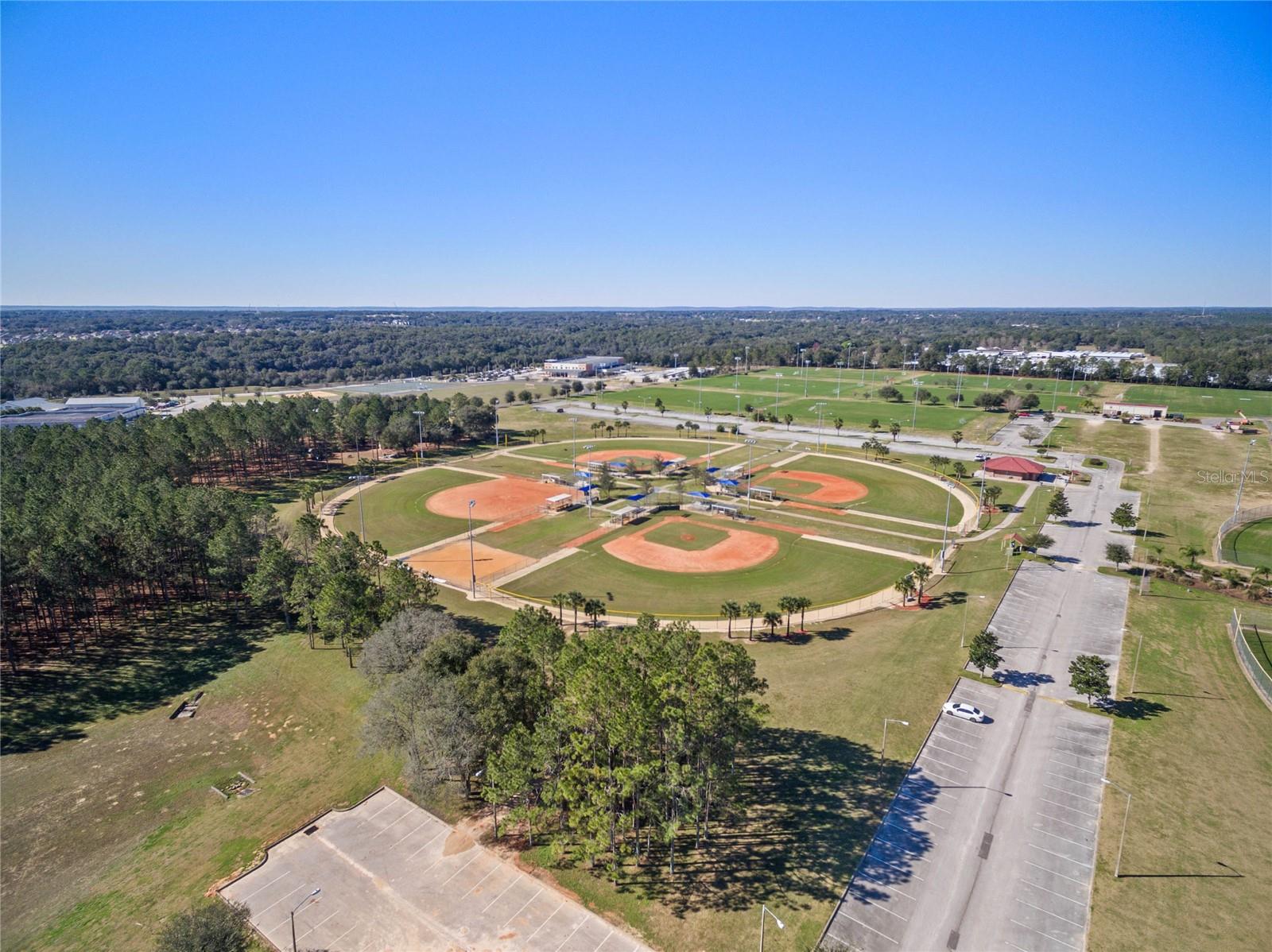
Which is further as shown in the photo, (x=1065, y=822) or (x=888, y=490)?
(x=888, y=490)

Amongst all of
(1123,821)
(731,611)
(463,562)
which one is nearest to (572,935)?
(731,611)

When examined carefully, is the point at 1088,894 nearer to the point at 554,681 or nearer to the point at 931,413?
the point at 554,681

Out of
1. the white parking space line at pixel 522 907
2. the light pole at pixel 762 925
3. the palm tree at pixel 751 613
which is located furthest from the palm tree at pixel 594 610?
the light pole at pixel 762 925

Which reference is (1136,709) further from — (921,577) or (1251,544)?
(1251,544)

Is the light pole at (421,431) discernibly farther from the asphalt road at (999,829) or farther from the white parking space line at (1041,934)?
the white parking space line at (1041,934)

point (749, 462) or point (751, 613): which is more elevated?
point (749, 462)
